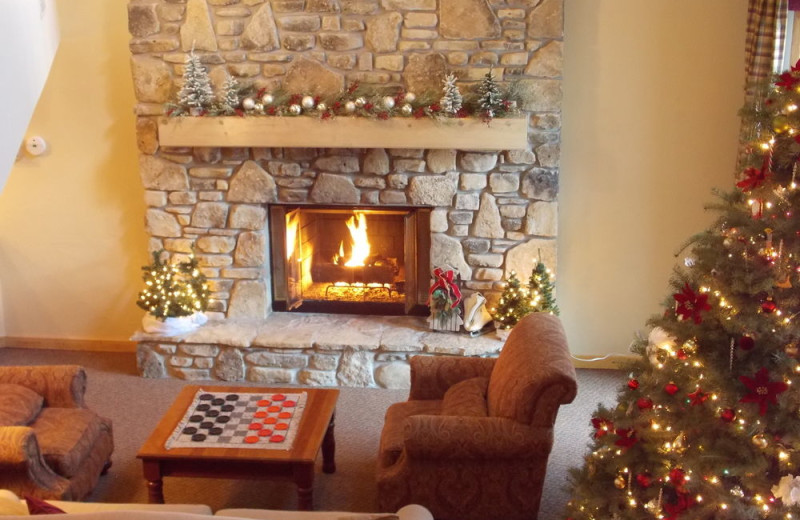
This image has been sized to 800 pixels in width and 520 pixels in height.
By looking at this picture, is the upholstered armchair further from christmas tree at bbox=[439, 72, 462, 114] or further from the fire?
christmas tree at bbox=[439, 72, 462, 114]

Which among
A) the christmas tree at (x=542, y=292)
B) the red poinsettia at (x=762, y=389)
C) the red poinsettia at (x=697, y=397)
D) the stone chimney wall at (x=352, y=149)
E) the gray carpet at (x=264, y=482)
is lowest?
the gray carpet at (x=264, y=482)

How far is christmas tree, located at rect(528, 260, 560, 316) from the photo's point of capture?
4.94 metres

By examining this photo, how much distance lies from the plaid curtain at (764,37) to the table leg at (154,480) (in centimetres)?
359

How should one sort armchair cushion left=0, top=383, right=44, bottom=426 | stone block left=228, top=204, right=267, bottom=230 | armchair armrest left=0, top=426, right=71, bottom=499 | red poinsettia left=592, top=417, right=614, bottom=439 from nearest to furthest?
red poinsettia left=592, top=417, right=614, bottom=439 → armchair armrest left=0, top=426, right=71, bottom=499 → armchair cushion left=0, top=383, right=44, bottom=426 → stone block left=228, top=204, right=267, bottom=230

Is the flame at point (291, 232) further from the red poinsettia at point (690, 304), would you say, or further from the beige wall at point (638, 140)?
the red poinsettia at point (690, 304)

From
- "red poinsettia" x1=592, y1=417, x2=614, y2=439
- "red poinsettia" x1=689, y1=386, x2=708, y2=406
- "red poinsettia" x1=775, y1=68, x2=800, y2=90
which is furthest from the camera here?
"red poinsettia" x1=592, y1=417, x2=614, y2=439

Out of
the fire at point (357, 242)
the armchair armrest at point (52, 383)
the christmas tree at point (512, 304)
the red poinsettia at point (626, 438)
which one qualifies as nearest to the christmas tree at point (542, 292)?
the christmas tree at point (512, 304)

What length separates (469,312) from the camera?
16.6 feet

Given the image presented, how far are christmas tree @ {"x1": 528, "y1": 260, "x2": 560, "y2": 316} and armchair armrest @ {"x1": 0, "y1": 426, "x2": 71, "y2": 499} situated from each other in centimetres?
283

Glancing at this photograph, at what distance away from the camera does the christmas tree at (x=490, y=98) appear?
4.70m

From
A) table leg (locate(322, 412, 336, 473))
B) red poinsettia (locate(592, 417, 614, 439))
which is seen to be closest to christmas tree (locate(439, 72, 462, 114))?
table leg (locate(322, 412, 336, 473))

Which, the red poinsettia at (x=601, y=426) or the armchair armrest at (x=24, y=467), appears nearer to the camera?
the red poinsettia at (x=601, y=426)

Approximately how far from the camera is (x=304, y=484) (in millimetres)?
3471

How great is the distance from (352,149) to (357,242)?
2.43 ft
